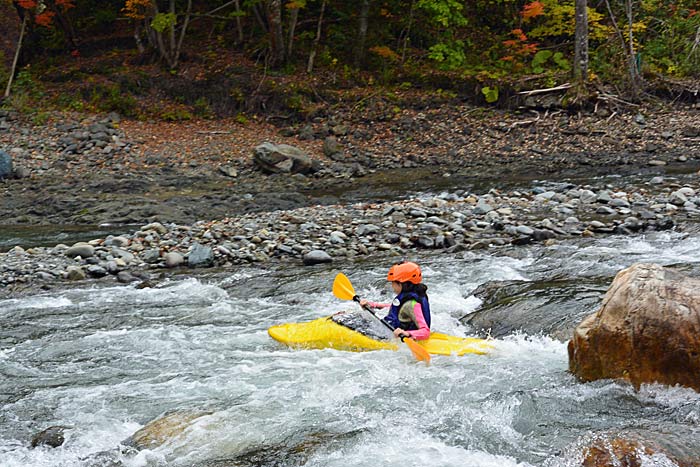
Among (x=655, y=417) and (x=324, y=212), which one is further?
(x=324, y=212)

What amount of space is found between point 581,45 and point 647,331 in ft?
44.6

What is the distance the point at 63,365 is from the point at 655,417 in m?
4.36

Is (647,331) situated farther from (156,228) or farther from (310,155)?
(310,155)

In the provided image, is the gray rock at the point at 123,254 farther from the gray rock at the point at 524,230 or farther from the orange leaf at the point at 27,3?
the orange leaf at the point at 27,3

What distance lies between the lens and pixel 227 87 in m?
17.8

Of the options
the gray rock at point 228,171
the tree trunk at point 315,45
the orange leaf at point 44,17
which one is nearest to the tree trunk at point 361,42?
the tree trunk at point 315,45

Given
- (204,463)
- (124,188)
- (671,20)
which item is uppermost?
(671,20)

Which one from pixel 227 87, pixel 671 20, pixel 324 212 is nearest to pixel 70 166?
pixel 227 87

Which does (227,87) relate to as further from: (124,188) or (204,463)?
(204,463)

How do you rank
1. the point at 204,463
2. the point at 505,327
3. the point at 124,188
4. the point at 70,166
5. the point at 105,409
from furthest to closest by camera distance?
the point at 70,166 → the point at 124,188 → the point at 505,327 → the point at 105,409 → the point at 204,463

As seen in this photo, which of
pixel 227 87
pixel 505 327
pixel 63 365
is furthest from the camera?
pixel 227 87

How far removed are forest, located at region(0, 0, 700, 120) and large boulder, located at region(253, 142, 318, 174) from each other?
9.46ft

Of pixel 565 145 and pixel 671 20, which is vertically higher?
pixel 671 20

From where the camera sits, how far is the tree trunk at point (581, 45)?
631 inches
